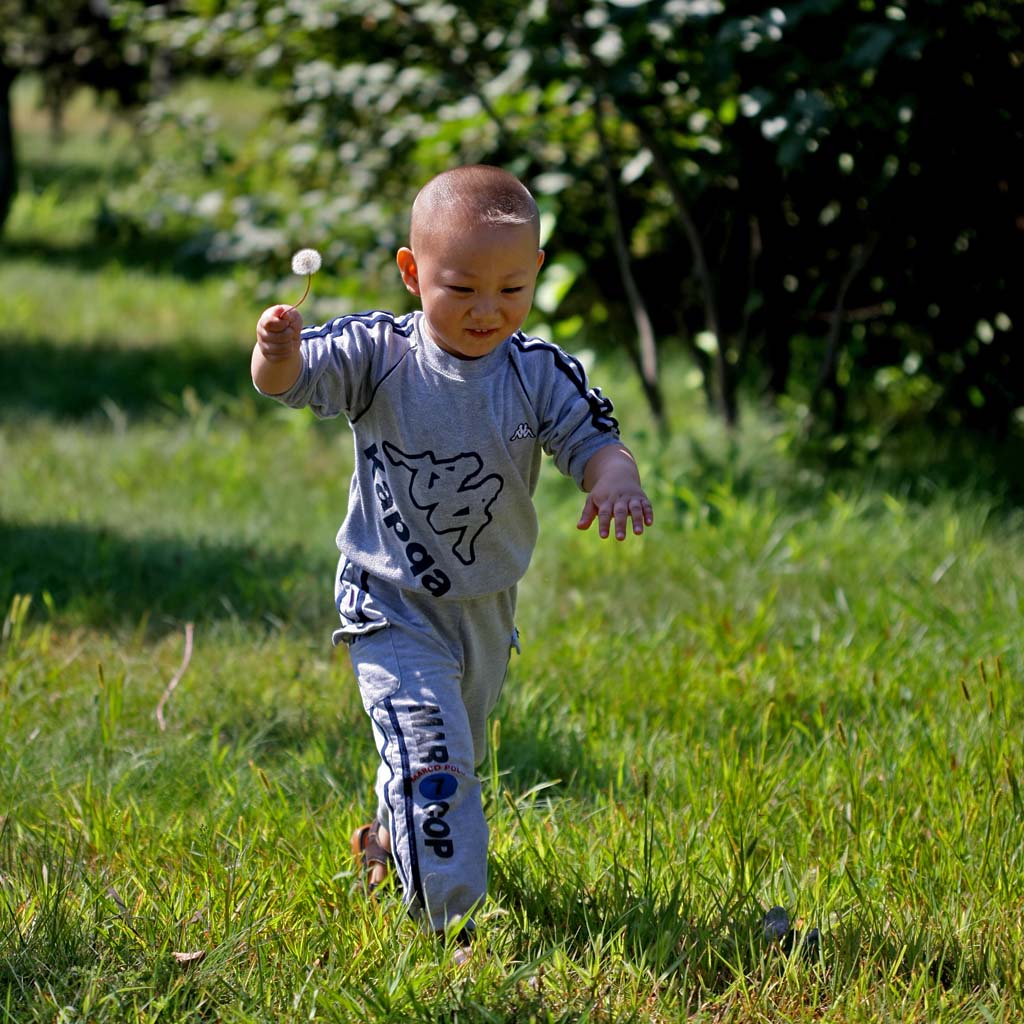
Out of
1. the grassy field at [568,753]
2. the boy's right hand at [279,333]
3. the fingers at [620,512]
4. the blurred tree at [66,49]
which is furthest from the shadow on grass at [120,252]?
the fingers at [620,512]

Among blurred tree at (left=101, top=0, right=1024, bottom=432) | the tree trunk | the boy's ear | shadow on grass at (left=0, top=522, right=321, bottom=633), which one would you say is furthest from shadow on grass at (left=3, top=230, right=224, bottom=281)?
the boy's ear

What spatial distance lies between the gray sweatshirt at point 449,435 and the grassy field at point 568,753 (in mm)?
469

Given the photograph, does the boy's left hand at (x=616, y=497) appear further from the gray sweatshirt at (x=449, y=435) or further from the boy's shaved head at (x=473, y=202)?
the boy's shaved head at (x=473, y=202)

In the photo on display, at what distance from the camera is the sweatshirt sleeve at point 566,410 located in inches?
92.7

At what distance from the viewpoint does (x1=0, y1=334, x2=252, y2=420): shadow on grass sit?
6.32 metres

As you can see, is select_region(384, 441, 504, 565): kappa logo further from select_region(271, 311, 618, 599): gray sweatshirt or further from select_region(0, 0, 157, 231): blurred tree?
select_region(0, 0, 157, 231): blurred tree

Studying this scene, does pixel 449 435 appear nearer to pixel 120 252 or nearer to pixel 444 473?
pixel 444 473

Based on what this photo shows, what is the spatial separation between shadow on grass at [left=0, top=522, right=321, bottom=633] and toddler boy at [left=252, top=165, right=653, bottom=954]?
142 cm

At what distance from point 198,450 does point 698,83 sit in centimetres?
235

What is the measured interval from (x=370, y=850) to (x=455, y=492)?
705 mm

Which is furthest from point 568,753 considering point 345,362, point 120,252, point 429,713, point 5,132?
point 5,132

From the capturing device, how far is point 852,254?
5363mm

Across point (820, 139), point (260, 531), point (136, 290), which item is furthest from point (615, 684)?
point (136, 290)

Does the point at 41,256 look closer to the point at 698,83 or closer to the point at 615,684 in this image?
the point at 698,83
